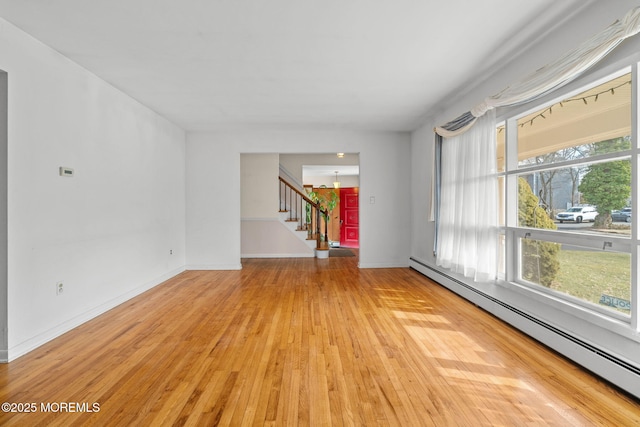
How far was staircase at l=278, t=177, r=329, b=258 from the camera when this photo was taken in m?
8.18

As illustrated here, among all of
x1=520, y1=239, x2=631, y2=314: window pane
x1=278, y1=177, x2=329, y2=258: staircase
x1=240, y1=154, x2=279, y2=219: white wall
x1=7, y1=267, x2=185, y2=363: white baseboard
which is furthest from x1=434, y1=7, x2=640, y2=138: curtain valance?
x1=240, y1=154, x2=279, y2=219: white wall

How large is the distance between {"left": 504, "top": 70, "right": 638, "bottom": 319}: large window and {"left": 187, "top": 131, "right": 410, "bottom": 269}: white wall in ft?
10.2

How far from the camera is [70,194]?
3232 mm

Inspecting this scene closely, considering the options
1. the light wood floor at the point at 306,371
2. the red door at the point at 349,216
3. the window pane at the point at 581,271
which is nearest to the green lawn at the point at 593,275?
the window pane at the point at 581,271

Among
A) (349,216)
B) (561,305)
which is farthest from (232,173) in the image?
(349,216)

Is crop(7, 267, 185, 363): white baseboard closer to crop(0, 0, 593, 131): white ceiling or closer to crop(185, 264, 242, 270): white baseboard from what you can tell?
crop(185, 264, 242, 270): white baseboard

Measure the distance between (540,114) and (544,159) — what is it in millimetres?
443

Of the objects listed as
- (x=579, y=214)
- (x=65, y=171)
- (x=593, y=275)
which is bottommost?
(x=593, y=275)

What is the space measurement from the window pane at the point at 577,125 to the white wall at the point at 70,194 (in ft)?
14.7

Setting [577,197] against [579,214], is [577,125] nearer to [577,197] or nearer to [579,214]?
[577,197]

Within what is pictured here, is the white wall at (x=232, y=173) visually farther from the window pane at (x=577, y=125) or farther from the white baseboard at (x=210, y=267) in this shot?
the window pane at (x=577, y=125)

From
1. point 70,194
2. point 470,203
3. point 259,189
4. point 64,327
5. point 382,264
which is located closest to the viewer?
point 64,327

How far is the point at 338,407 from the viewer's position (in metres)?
1.92

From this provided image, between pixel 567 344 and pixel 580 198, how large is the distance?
1142 mm
